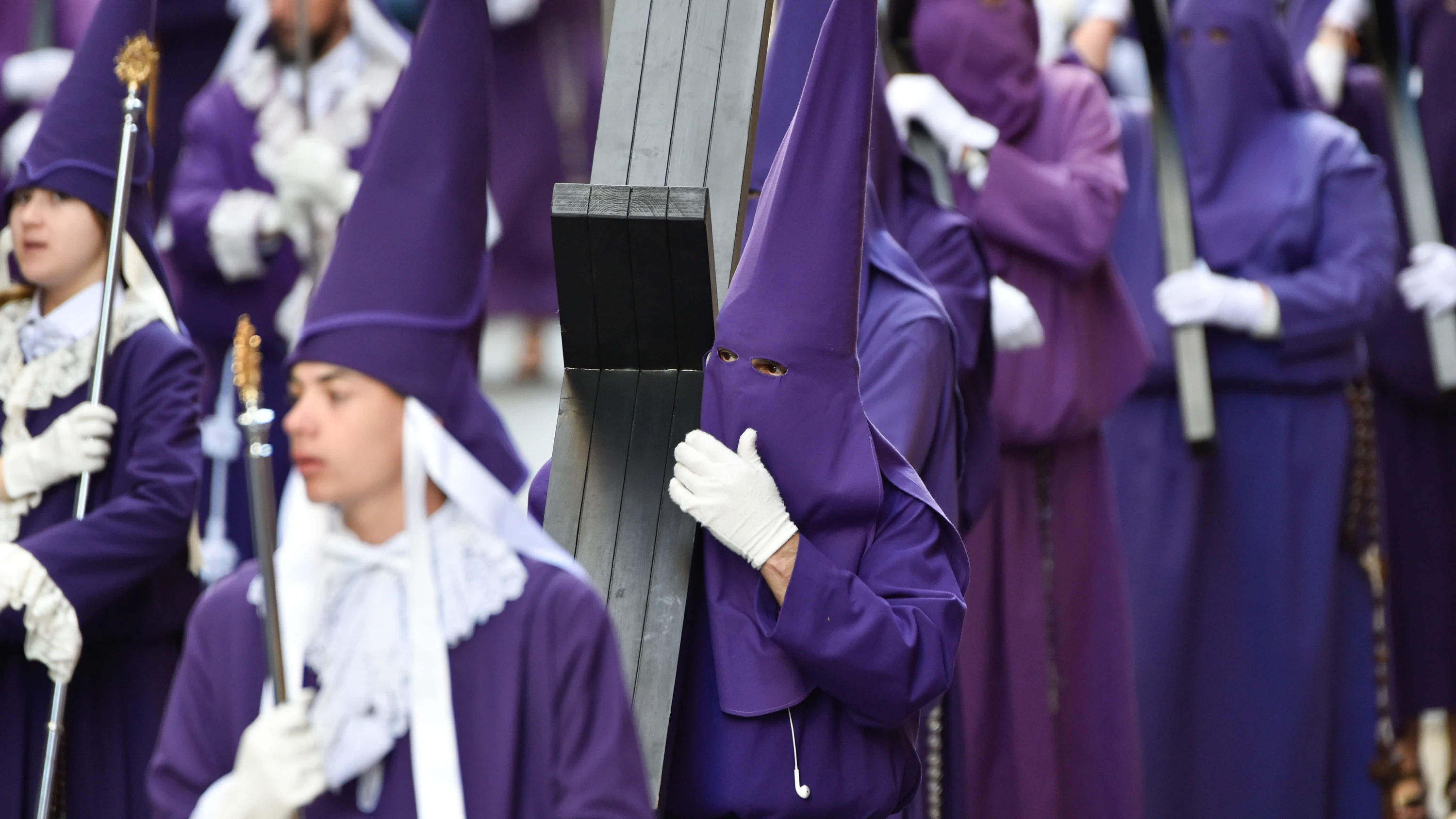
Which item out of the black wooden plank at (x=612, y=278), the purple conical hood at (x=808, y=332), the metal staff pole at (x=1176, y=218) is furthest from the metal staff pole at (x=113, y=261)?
the metal staff pole at (x=1176, y=218)

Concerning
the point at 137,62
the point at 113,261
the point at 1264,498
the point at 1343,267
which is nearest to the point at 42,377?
the point at 113,261

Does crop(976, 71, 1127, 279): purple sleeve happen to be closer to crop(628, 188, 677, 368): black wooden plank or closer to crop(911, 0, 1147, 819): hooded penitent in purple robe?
crop(911, 0, 1147, 819): hooded penitent in purple robe

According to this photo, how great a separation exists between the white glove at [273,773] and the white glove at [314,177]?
391 centimetres

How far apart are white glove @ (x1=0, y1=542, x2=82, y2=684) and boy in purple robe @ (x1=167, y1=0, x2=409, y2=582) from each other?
220 cm

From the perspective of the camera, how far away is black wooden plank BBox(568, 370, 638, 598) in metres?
3.19

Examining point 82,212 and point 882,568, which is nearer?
point 882,568

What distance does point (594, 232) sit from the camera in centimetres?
316

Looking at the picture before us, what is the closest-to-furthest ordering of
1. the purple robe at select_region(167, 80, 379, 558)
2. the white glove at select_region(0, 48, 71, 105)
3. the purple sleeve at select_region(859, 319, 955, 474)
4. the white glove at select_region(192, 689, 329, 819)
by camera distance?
the white glove at select_region(192, 689, 329, 819) < the purple sleeve at select_region(859, 319, 955, 474) < the purple robe at select_region(167, 80, 379, 558) < the white glove at select_region(0, 48, 71, 105)

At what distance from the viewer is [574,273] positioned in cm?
321

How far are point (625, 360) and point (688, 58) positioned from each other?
1.69ft

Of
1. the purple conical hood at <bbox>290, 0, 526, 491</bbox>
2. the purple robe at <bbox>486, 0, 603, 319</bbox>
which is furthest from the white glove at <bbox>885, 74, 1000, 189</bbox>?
the purple conical hood at <bbox>290, 0, 526, 491</bbox>

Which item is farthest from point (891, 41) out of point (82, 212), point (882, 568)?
point (882, 568)

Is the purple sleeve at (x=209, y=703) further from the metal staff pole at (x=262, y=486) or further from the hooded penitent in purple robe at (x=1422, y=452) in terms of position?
the hooded penitent in purple robe at (x=1422, y=452)

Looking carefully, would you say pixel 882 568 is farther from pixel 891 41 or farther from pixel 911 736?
pixel 891 41
